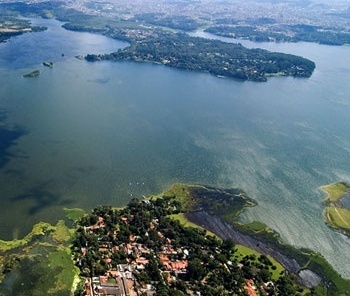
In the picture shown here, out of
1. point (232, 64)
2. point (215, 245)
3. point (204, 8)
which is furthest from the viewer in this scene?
point (204, 8)

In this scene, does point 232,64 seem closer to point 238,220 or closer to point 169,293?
point 238,220

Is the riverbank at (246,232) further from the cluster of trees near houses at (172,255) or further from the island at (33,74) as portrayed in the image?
the island at (33,74)

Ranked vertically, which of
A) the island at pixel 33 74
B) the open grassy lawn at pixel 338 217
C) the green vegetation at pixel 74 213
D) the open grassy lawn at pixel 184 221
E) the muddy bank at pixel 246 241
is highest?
the green vegetation at pixel 74 213

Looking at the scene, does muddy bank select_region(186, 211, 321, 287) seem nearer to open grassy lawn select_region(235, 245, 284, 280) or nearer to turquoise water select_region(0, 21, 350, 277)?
open grassy lawn select_region(235, 245, 284, 280)

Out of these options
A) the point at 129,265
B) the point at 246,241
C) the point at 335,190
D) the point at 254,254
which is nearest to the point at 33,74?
the point at 129,265

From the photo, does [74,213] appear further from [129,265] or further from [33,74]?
[33,74]

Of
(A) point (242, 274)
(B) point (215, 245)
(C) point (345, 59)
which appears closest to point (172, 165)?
(B) point (215, 245)

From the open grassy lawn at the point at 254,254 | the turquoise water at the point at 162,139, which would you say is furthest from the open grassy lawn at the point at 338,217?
the open grassy lawn at the point at 254,254
